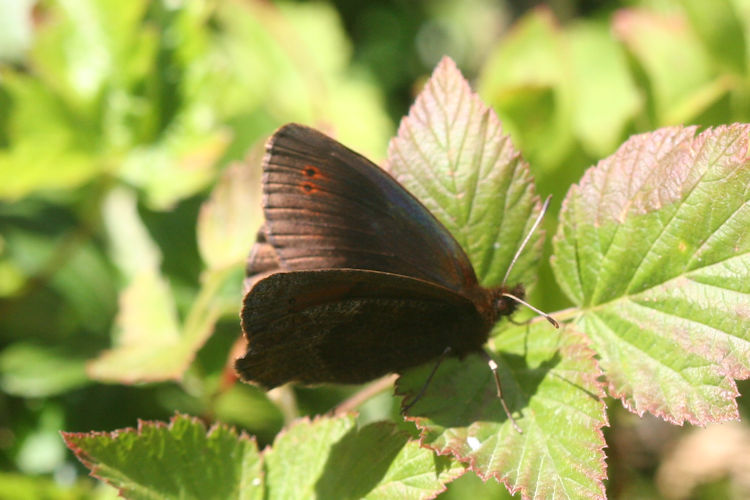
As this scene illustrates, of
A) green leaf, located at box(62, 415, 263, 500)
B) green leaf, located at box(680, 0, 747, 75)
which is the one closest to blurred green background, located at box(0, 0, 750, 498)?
green leaf, located at box(680, 0, 747, 75)

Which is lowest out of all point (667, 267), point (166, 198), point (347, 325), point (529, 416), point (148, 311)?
point (529, 416)

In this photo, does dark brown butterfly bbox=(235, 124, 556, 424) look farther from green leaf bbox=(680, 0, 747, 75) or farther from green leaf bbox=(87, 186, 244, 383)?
green leaf bbox=(680, 0, 747, 75)

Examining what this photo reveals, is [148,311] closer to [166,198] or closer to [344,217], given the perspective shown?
[166,198]

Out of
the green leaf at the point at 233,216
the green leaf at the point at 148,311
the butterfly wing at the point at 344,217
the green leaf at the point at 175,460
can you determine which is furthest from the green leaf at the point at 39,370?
the butterfly wing at the point at 344,217

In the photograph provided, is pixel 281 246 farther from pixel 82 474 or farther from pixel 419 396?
pixel 82 474

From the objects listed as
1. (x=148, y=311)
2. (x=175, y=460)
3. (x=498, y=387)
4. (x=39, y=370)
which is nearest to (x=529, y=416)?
(x=498, y=387)

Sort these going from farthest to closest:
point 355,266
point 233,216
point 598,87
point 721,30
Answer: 1. point 598,87
2. point 721,30
3. point 233,216
4. point 355,266

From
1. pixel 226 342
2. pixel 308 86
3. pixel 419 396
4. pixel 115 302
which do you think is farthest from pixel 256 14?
pixel 419 396

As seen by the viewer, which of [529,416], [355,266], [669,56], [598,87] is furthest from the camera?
[598,87]

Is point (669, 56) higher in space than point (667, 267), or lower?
higher

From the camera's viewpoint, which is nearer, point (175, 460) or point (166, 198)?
point (175, 460)
